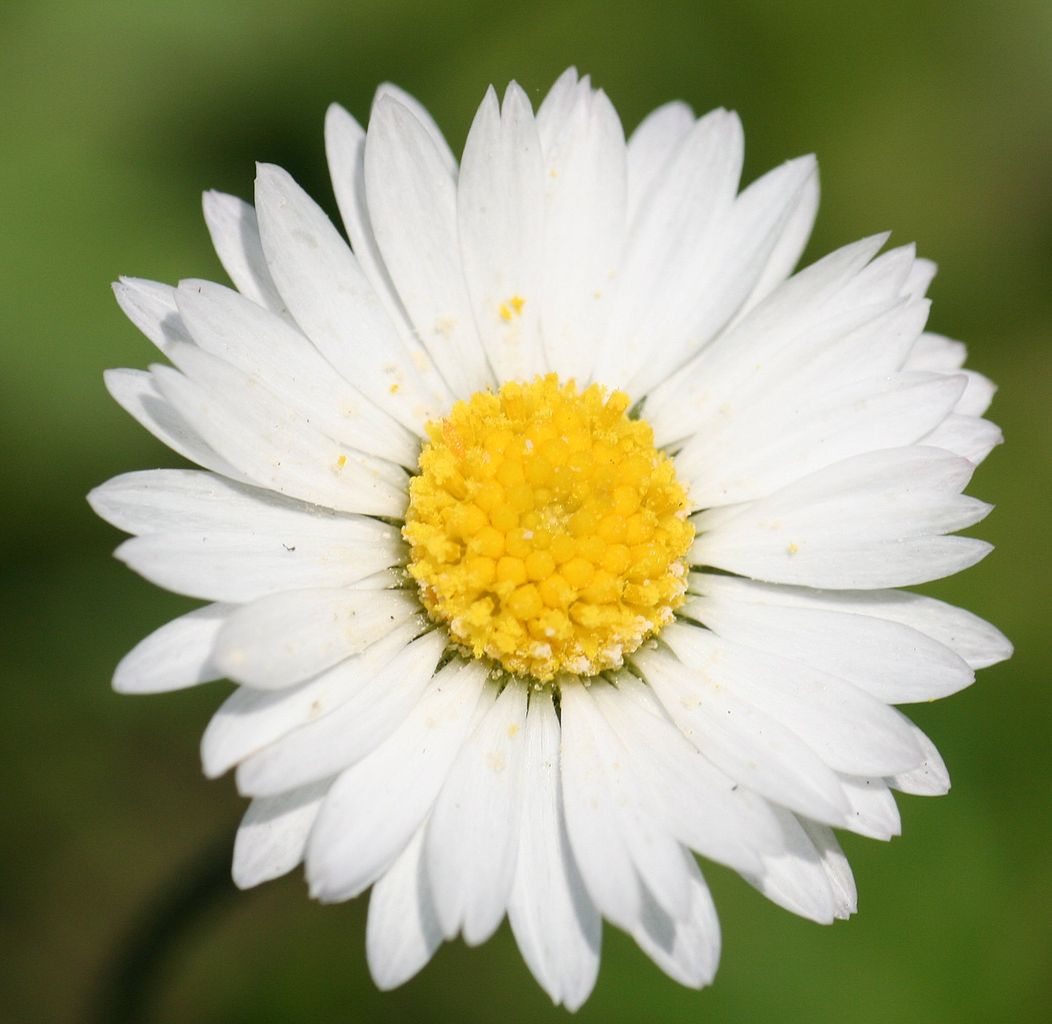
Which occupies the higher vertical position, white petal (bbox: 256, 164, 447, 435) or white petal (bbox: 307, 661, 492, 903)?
white petal (bbox: 256, 164, 447, 435)

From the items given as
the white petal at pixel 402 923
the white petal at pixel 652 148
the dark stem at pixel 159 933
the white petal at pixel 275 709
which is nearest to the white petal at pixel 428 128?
the white petal at pixel 652 148

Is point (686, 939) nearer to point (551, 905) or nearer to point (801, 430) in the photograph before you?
point (551, 905)

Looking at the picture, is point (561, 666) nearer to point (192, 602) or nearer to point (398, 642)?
point (398, 642)

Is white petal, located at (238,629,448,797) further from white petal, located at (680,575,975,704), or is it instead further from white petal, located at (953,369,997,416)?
white petal, located at (953,369,997,416)

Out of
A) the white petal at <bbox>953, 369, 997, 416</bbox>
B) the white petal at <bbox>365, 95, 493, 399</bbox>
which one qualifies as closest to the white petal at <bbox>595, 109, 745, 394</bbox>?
the white petal at <bbox>365, 95, 493, 399</bbox>

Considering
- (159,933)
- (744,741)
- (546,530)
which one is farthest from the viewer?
(159,933)

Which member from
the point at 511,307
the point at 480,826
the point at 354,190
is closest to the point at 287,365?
the point at 354,190
